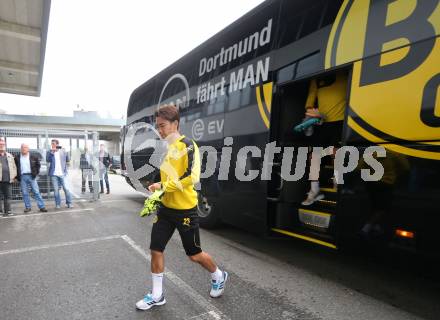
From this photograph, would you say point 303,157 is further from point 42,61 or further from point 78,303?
point 42,61

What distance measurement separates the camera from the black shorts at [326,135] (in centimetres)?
424

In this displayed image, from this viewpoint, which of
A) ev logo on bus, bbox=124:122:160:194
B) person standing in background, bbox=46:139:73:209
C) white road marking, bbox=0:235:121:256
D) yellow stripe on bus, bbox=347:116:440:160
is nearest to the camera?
yellow stripe on bus, bbox=347:116:440:160

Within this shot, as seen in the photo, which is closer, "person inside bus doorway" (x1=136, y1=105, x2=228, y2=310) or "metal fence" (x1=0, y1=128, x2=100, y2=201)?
"person inside bus doorway" (x1=136, y1=105, x2=228, y2=310)

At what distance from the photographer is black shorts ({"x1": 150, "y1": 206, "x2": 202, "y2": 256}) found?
2672 millimetres

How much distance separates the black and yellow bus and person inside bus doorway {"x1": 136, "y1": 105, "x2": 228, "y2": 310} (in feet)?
4.79

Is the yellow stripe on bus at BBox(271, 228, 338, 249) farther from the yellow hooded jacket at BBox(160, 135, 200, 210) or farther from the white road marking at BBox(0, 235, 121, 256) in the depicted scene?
the white road marking at BBox(0, 235, 121, 256)

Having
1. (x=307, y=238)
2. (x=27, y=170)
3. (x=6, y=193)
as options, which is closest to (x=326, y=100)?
(x=307, y=238)

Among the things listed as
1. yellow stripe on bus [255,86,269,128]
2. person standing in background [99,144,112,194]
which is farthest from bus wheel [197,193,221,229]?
person standing in background [99,144,112,194]

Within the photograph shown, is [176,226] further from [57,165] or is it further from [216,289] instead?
[57,165]

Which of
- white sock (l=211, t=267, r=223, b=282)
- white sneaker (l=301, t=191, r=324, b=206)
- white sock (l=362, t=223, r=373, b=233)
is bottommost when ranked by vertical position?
white sock (l=211, t=267, r=223, b=282)

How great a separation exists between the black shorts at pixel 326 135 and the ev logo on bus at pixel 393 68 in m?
1.33

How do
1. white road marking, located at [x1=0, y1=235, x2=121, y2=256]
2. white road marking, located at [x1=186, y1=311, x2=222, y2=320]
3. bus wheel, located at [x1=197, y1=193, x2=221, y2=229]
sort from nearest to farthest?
white road marking, located at [x1=186, y1=311, x2=222, y2=320], white road marking, located at [x1=0, y1=235, x2=121, y2=256], bus wheel, located at [x1=197, y1=193, x2=221, y2=229]

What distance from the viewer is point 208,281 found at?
130 inches

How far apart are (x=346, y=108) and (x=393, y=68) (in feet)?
1.77
